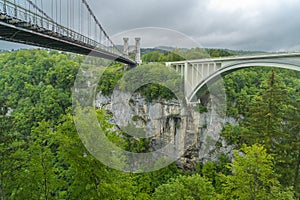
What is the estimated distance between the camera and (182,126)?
1847cm

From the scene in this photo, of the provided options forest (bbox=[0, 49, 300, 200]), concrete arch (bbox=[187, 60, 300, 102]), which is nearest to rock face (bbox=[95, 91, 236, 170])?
forest (bbox=[0, 49, 300, 200])

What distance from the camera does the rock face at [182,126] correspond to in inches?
698

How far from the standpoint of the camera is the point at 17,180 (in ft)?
18.8

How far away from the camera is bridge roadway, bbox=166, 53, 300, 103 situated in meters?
8.93

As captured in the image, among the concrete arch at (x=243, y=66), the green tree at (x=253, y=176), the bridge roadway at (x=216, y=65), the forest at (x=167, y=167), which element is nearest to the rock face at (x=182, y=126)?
the forest at (x=167, y=167)

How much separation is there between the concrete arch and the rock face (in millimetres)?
2048

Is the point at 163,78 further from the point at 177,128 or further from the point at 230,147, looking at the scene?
the point at 230,147

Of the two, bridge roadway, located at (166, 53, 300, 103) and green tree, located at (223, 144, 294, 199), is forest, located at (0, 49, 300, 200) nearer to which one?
green tree, located at (223, 144, 294, 199)

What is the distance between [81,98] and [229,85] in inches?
604

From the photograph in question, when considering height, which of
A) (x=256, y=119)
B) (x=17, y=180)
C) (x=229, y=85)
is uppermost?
(x=229, y=85)

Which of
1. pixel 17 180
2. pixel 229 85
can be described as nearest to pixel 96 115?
pixel 17 180

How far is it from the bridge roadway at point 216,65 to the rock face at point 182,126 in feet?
6.16

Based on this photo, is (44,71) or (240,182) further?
(44,71)

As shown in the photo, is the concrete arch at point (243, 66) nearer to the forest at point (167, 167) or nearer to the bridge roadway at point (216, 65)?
the bridge roadway at point (216, 65)
